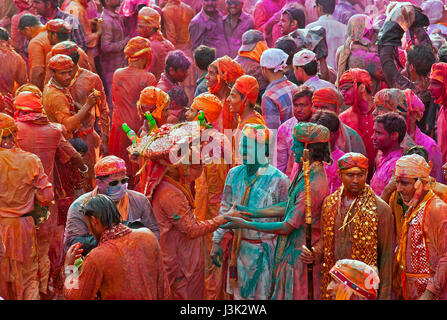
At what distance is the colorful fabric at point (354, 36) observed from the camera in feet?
43.7

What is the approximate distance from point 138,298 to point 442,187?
2.88 m

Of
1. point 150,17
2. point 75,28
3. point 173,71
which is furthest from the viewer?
point 75,28

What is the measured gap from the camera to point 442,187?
8672 millimetres

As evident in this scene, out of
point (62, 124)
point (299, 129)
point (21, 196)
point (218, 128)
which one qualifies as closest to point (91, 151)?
point (62, 124)

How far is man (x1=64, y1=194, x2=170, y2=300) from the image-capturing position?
723 centimetres

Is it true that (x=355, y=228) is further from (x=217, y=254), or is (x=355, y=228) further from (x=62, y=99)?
(x=62, y=99)

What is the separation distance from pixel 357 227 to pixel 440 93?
139 inches

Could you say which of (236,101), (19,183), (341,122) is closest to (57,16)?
(236,101)

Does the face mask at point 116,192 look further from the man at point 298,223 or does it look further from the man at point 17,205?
the man at point 17,205

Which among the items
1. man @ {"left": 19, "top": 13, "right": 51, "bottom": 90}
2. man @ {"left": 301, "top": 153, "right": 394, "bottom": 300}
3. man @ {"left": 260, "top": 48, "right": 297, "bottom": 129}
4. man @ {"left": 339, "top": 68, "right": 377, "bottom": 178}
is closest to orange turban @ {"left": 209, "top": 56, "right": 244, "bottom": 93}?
man @ {"left": 260, "top": 48, "right": 297, "bottom": 129}

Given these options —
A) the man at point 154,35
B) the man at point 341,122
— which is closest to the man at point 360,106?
the man at point 341,122

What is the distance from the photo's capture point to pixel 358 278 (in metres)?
7.06

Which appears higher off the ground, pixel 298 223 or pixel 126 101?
pixel 126 101
